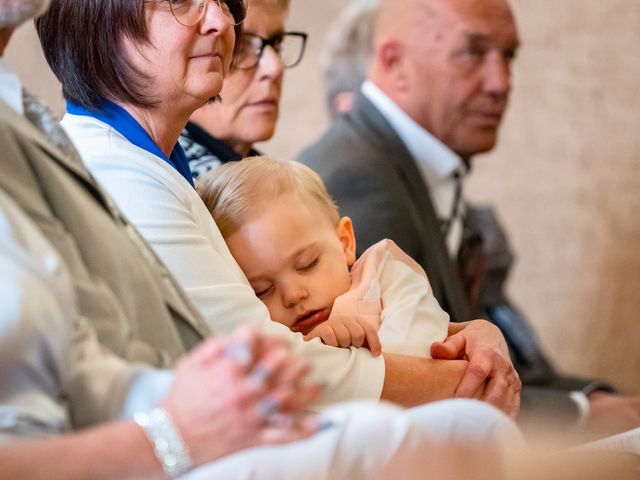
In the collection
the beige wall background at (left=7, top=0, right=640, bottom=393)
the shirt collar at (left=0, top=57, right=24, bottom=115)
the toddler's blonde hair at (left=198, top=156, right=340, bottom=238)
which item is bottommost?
the beige wall background at (left=7, top=0, right=640, bottom=393)

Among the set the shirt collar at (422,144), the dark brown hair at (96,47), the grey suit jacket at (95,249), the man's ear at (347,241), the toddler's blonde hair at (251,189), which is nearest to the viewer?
the grey suit jacket at (95,249)

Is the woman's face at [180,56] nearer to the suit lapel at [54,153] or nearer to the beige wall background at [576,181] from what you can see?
the suit lapel at [54,153]

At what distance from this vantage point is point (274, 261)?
5.65 ft

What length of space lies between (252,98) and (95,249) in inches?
55.7

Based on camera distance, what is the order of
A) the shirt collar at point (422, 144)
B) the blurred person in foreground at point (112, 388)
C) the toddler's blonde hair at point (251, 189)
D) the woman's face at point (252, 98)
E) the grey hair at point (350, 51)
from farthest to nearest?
the grey hair at point (350, 51) < the shirt collar at point (422, 144) < the woman's face at point (252, 98) < the toddler's blonde hair at point (251, 189) < the blurred person in foreground at point (112, 388)

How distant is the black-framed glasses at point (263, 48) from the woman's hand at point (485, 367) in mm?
958

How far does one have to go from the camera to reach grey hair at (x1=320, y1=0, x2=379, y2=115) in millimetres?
3428

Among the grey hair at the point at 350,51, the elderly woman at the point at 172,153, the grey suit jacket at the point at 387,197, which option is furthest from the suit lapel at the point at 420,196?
the elderly woman at the point at 172,153

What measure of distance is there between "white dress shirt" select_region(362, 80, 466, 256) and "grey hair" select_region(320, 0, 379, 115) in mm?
260

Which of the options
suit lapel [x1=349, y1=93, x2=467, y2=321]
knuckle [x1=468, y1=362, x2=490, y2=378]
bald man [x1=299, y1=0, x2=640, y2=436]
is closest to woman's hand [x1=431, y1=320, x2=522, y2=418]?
knuckle [x1=468, y1=362, x2=490, y2=378]

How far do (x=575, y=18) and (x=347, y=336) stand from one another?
137 inches

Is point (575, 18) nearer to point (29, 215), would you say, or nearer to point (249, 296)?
point (249, 296)

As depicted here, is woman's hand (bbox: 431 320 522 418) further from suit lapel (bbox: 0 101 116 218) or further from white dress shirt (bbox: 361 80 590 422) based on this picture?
white dress shirt (bbox: 361 80 590 422)

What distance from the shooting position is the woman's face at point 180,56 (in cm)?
164
